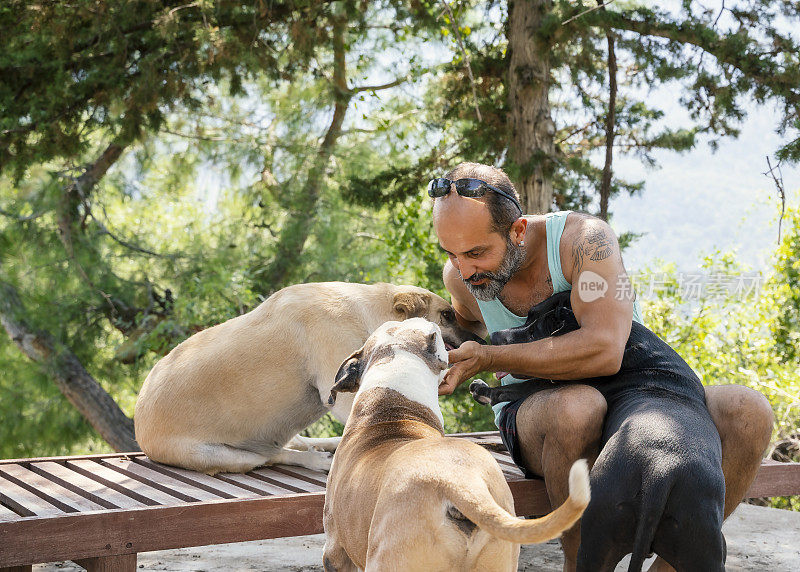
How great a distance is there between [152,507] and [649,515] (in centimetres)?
152

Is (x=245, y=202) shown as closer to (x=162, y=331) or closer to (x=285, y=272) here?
(x=285, y=272)

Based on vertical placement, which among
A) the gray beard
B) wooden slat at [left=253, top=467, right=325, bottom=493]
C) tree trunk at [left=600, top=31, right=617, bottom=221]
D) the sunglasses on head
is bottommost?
wooden slat at [left=253, top=467, right=325, bottom=493]

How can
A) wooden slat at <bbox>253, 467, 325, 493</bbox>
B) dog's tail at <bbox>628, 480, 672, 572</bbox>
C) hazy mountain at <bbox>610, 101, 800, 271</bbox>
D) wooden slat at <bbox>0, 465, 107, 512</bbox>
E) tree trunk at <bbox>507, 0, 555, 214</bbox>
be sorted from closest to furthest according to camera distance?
dog's tail at <bbox>628, 480, 672, 572</bbox> → wooden slat at <bbox>0, 465, 107, 512</bbox> → wooden slat at <bbox>253, 467, 325, 493</bbox> → hazy mountain at <bbox>610, 101, 800, 271</bbox> → tree trunk at <bbox>507, 0, 555, 214</bbox>

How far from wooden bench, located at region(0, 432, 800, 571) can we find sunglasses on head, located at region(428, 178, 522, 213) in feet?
3.33

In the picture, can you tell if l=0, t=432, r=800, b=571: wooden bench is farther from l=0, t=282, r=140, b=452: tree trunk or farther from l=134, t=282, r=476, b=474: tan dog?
l=0, t=282, r=140, b=452: tree trunk

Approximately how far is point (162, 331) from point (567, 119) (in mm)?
4218

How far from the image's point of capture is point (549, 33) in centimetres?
581

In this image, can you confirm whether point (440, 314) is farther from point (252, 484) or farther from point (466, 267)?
point (252, 484)

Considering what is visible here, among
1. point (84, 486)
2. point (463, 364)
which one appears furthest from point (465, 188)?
point (84, 486)

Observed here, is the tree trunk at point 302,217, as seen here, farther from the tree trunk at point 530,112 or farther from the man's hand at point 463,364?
the man's hand at point 463,364

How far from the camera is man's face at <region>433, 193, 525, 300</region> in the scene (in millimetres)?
2787

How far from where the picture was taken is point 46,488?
3.27 m

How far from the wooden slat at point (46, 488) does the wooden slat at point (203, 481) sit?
0.41 meters

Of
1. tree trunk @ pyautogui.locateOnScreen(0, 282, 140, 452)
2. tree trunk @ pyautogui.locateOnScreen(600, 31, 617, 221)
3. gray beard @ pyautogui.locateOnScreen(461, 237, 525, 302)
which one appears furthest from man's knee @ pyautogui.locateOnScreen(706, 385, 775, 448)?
tree trunk @ pyautogui.locateOnScreen(0, 282, 140, 452)
